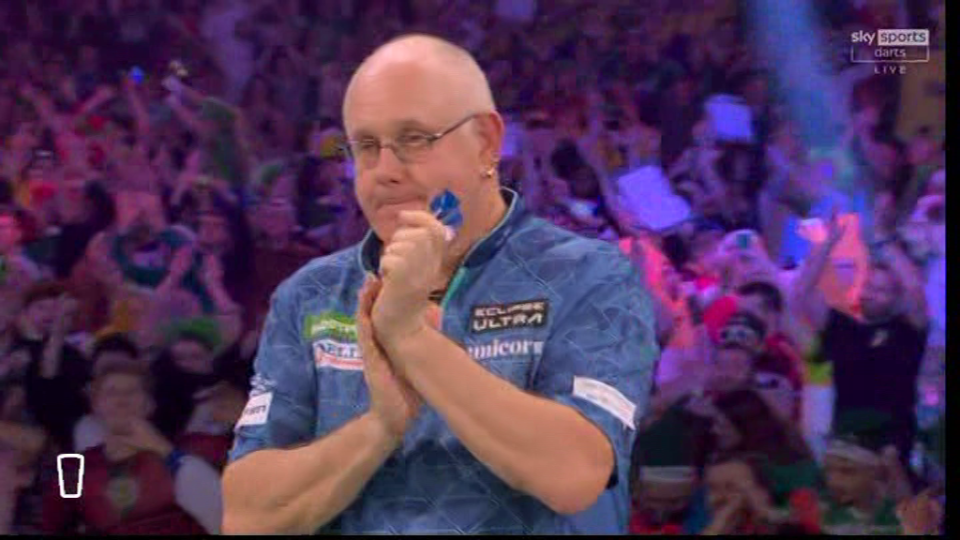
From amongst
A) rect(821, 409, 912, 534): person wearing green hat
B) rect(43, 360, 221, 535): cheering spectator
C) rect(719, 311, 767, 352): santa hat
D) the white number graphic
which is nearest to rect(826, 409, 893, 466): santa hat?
rect(821, 409, 912, 534): person wearing green hat

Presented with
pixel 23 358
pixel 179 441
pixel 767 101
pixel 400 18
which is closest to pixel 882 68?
pixel 767 101

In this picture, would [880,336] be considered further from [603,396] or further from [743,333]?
[603,396]

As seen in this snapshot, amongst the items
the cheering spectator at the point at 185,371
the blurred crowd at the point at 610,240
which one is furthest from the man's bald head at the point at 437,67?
the cheering spectator at the point at 185,371

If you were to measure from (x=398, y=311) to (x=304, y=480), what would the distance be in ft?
0.80

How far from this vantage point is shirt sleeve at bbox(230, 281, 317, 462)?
1807 millimetres

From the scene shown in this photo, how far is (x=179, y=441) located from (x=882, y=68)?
1.87m

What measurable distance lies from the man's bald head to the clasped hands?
194mm

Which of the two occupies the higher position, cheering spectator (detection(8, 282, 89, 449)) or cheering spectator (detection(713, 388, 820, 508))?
cheering spectator (detection(8, 282, 89, 449))

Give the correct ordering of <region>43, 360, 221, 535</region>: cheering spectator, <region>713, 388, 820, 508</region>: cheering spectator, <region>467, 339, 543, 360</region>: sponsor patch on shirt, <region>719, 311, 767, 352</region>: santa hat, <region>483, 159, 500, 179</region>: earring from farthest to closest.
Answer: <region>719, 311, 767, 352</region>: santa hat → <region>713, 388, 820, 508</region>: cheering spectator → <region>43, 360, 221, 535</region>: cheering spectator → <region>483, 159, 500, 179</region>: earring → <region>467, 339, 543, 360</region>: sponsor patch on shirt

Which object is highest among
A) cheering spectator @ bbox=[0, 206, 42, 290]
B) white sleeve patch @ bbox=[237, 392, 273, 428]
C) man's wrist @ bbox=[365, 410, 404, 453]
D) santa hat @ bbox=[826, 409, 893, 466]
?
man's wrist @ bbox=[365, 410, 404, 453]

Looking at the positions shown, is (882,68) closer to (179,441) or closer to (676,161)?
(676,161)

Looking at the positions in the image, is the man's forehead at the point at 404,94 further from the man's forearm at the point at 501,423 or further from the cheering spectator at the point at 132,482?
the cheering spectator at the point at 132,482

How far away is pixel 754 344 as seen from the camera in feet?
12.6

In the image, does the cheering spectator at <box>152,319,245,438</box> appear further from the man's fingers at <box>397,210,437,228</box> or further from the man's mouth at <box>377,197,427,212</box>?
the man's fingers at <box>397,210,437,228</box>
